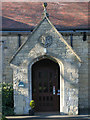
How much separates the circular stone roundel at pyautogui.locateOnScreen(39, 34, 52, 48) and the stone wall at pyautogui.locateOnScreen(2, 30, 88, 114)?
1.64m

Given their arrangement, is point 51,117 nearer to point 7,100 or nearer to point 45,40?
point 7,100

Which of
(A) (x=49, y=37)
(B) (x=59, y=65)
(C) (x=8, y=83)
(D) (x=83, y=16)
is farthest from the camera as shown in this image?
(D) (x=83, y=16)

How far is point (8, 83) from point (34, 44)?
115 inches

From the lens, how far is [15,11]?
38.6 feet

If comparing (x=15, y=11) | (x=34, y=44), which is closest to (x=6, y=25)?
(x=15, y=11)

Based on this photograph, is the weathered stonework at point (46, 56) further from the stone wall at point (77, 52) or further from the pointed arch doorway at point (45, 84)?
the stone wall at point (77, 52)

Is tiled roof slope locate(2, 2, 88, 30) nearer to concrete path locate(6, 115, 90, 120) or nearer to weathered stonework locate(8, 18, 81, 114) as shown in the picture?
weathered stonework locate(8, 18, 81, 114)

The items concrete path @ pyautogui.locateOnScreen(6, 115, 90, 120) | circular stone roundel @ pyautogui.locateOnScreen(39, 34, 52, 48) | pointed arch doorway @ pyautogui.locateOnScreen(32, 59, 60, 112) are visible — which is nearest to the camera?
concrete path @ pyautogui.locateOnScreen(6, 115, 90, 120)

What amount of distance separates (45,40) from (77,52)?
8.30 ft

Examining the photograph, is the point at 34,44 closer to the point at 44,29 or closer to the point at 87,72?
the point at 44,29

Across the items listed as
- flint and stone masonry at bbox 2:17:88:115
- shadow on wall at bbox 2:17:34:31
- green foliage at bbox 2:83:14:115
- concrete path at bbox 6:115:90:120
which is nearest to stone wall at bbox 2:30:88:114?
shadow on wall at bbox 2:17:34:31

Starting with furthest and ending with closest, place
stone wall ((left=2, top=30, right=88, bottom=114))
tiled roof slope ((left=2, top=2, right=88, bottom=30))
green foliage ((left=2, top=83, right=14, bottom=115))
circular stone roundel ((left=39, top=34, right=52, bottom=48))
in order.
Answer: tiled roof slope ((left=2, top=2, right=88, bottom=30)) < stone wall ((left=2, top=30, right=88, bottom=114)) < green foliage ((left=2, top=83, right=14, bottom=115)) < circular stone roundel ((left=39, top=34, right=52, bottom=48))

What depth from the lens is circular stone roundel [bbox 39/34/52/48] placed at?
8.70 metres

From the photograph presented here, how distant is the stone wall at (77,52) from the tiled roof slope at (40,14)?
65cm
